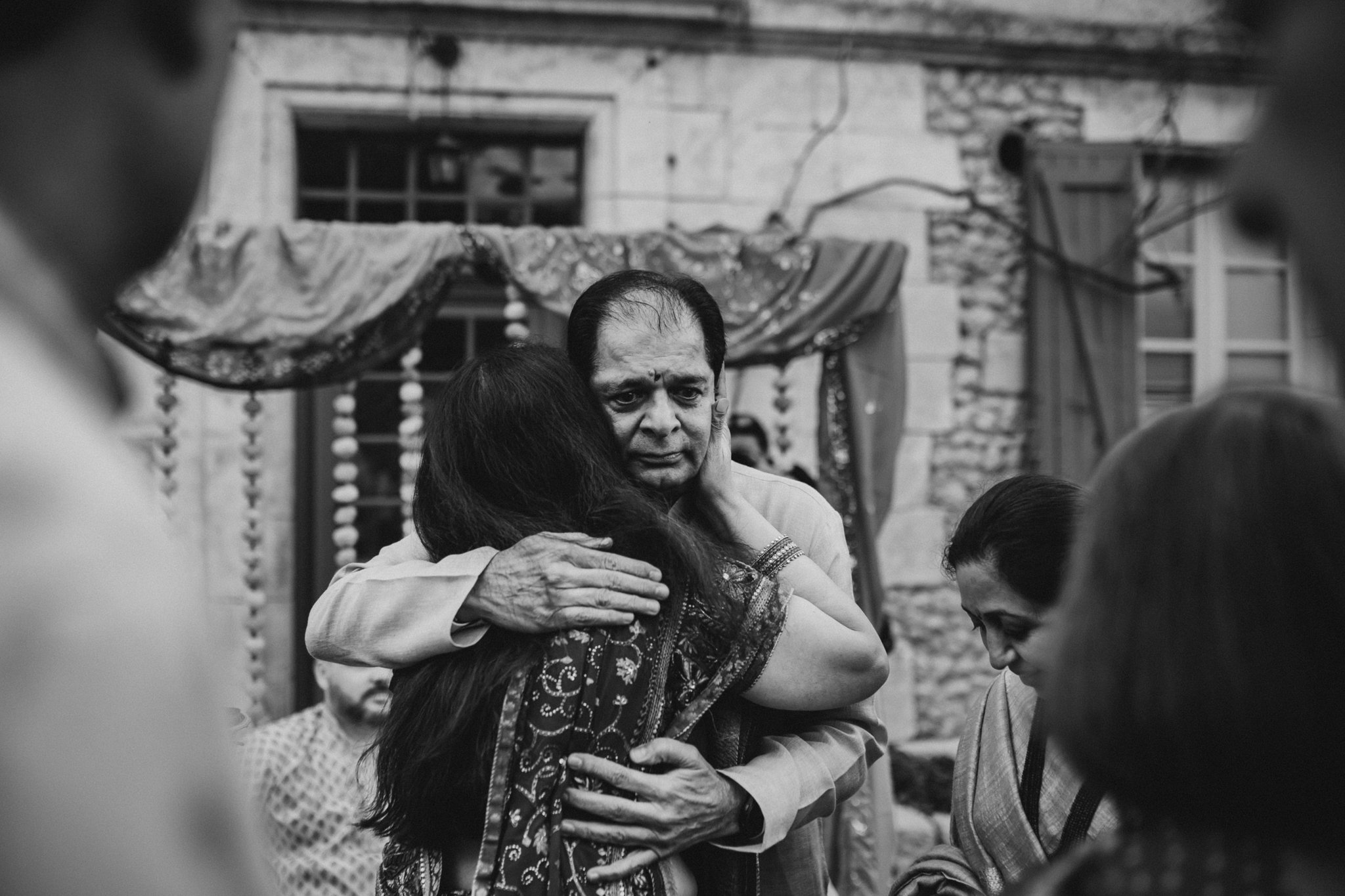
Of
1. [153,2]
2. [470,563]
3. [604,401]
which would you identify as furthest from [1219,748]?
[604,401]

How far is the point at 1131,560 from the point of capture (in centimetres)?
105

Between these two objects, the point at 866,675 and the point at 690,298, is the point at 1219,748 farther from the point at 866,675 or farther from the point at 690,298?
the point at 690,298

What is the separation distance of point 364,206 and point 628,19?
5.05 ft

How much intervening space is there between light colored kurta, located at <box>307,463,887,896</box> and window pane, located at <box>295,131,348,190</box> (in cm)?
426

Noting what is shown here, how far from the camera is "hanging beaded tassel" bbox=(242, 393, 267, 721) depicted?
15.7 ft

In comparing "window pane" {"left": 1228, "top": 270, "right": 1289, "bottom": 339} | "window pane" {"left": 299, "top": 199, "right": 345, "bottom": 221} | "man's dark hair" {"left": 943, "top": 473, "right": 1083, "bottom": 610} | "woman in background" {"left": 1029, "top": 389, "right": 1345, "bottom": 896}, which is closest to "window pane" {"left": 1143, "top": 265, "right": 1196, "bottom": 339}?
"window pane" {"left": 1228, "top": 270, "right": 1289, "bottom": 339}

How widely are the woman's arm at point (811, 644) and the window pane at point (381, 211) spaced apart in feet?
14.4

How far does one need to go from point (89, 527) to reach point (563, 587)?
4.08 feet

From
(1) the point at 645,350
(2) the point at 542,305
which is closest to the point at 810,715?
(1) the point at 645,350

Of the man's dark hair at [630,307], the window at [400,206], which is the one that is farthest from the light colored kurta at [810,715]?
the window at [400,206]

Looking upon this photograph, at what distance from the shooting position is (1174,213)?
664 centimetres

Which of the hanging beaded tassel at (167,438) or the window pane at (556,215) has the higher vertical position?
the window pane at (556,215)

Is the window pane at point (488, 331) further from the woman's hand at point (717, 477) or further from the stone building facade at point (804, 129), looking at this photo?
the woman's hand at point (717, 477)

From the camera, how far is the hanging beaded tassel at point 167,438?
186 inches
